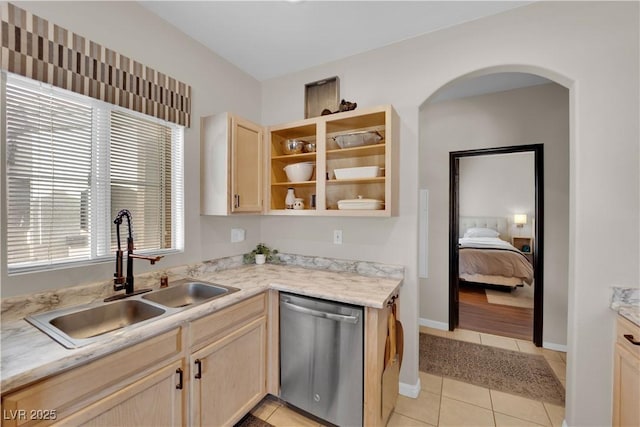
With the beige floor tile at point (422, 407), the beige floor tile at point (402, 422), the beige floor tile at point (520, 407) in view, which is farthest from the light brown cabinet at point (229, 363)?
the beige floor tile at point (520, 407)

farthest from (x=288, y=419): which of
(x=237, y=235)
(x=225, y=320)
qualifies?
(x=237, y=235)

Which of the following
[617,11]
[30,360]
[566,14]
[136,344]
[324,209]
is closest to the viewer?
[30,360]

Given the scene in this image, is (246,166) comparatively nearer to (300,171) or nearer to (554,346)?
(300,171)

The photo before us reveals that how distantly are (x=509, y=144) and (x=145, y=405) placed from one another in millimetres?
3725

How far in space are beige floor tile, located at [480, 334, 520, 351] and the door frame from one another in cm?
23

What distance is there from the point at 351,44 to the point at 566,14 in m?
1.41

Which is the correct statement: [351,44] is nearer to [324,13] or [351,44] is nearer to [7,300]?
[324,13]

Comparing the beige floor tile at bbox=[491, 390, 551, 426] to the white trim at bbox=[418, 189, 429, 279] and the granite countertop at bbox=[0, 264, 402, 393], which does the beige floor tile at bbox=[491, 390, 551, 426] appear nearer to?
the granite countertop at bbox=[0, 264, 402, 393]

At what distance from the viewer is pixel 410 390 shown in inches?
81.6

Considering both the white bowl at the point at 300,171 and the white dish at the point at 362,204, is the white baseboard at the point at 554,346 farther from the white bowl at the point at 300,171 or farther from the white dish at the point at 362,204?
the white bowl at the point at 300,171

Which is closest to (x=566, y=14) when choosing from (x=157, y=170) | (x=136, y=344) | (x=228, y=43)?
(x=228, y=43)

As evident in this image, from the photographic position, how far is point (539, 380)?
2.23 meters

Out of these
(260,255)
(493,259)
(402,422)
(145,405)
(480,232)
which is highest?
(480,232)

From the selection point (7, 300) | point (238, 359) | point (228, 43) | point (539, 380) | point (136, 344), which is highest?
point (228, 43)
